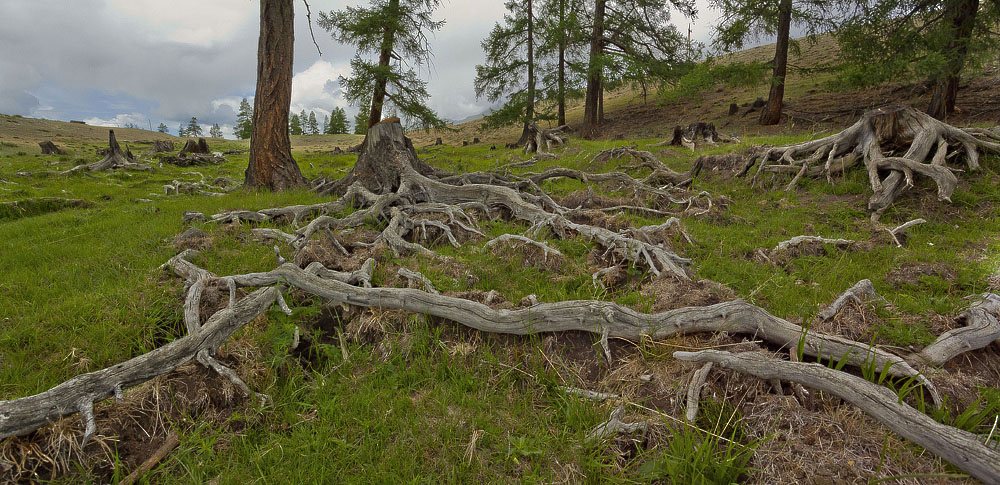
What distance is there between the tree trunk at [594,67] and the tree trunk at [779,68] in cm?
700

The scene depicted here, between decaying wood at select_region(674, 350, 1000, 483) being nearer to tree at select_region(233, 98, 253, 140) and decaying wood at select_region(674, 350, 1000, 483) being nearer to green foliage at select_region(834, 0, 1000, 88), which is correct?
green foliage at select_region(834, 0, 1000, 88)

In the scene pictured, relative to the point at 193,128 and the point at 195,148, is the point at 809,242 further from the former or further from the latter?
the point at 193,128

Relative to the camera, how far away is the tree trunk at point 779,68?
15898mm

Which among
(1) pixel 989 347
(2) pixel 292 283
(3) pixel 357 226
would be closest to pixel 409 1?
(3) pixel 357 226

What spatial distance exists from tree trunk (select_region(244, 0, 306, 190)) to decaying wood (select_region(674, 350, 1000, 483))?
8.78 meters

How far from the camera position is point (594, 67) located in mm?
16094

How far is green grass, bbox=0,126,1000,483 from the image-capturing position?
2.04 metres

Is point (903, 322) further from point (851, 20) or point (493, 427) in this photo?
point (851, 20)

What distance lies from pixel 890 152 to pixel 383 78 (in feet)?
47.3

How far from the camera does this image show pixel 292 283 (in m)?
3.50

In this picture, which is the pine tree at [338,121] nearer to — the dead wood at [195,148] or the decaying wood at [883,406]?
the dead wood at [195,148]

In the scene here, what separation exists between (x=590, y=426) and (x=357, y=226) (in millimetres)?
4552

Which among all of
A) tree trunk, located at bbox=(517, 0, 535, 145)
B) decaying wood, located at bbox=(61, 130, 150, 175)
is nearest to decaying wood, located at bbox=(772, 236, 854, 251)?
tree trunk, located at bbox=(517, 0, 535, 145)

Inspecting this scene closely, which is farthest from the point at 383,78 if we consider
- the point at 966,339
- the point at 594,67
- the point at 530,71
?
the point at 966,339
